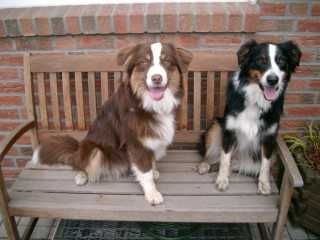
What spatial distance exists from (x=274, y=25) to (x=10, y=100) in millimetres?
2115

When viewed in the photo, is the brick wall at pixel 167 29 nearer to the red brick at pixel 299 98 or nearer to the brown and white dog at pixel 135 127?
the red brick at pixel 299 98

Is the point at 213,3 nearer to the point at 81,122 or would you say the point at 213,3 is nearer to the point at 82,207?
the point at 81,122

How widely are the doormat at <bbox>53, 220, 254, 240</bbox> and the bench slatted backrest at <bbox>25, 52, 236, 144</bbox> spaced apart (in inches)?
25.8

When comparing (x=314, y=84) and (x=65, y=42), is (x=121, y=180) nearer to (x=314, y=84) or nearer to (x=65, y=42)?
(x=65, y=42)

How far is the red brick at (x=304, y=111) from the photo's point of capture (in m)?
2.74

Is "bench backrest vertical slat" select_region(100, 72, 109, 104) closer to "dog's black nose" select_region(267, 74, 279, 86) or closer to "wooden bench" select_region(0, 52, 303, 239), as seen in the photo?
"wooden bench" select_region(0, 52, 303, 239)

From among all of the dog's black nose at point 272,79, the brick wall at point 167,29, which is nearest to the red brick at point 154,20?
the brick wall at point 167,29

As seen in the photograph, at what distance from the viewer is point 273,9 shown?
2465 millimetres

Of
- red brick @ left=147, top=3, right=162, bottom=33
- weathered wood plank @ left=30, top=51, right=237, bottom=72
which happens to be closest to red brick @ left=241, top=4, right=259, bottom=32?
weathered wood plank @ left=30, top=51, right=237, bottom=72

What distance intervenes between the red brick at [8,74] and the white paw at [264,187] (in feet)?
6.47

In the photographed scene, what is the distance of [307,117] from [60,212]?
1.99 metres

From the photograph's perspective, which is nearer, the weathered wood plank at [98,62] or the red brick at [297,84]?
the weathered wood plank at [98,62]

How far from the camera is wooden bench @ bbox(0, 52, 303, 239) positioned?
6.71ft

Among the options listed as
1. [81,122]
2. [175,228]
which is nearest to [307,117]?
[175,228]
